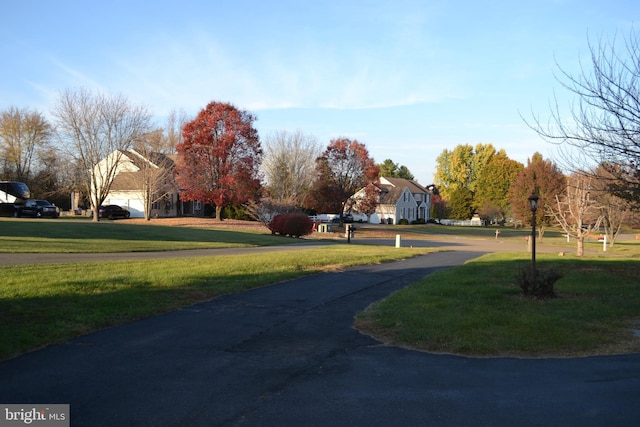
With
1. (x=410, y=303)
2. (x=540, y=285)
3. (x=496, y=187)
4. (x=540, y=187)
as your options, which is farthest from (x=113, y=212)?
(x=496, y=187)

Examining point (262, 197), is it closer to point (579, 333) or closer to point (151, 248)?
point (151, 248)

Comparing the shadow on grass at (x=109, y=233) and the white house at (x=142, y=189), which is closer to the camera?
the shadow on grass at (x=109, y=233)

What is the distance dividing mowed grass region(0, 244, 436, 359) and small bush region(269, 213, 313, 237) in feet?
62.5

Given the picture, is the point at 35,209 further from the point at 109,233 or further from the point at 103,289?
the point at 103,289

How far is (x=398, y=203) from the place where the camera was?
80625mm

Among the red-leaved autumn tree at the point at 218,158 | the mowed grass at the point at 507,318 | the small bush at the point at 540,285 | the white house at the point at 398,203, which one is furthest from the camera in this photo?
the white house at the point at 398,203

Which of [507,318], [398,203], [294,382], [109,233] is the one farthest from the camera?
[398,203]

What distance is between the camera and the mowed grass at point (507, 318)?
8.16 m

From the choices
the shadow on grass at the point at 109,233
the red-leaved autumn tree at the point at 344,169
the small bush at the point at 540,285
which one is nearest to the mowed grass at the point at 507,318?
the small bush at the point at 540,285

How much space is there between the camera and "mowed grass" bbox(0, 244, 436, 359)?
8.32 metres

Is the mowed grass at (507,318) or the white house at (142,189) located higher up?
the white house at (142,189)

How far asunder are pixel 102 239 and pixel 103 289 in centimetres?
1498

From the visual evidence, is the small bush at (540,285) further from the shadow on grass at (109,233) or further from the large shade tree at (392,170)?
the large shade tree at (392,170)

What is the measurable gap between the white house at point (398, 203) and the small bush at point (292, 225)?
1543 inches
